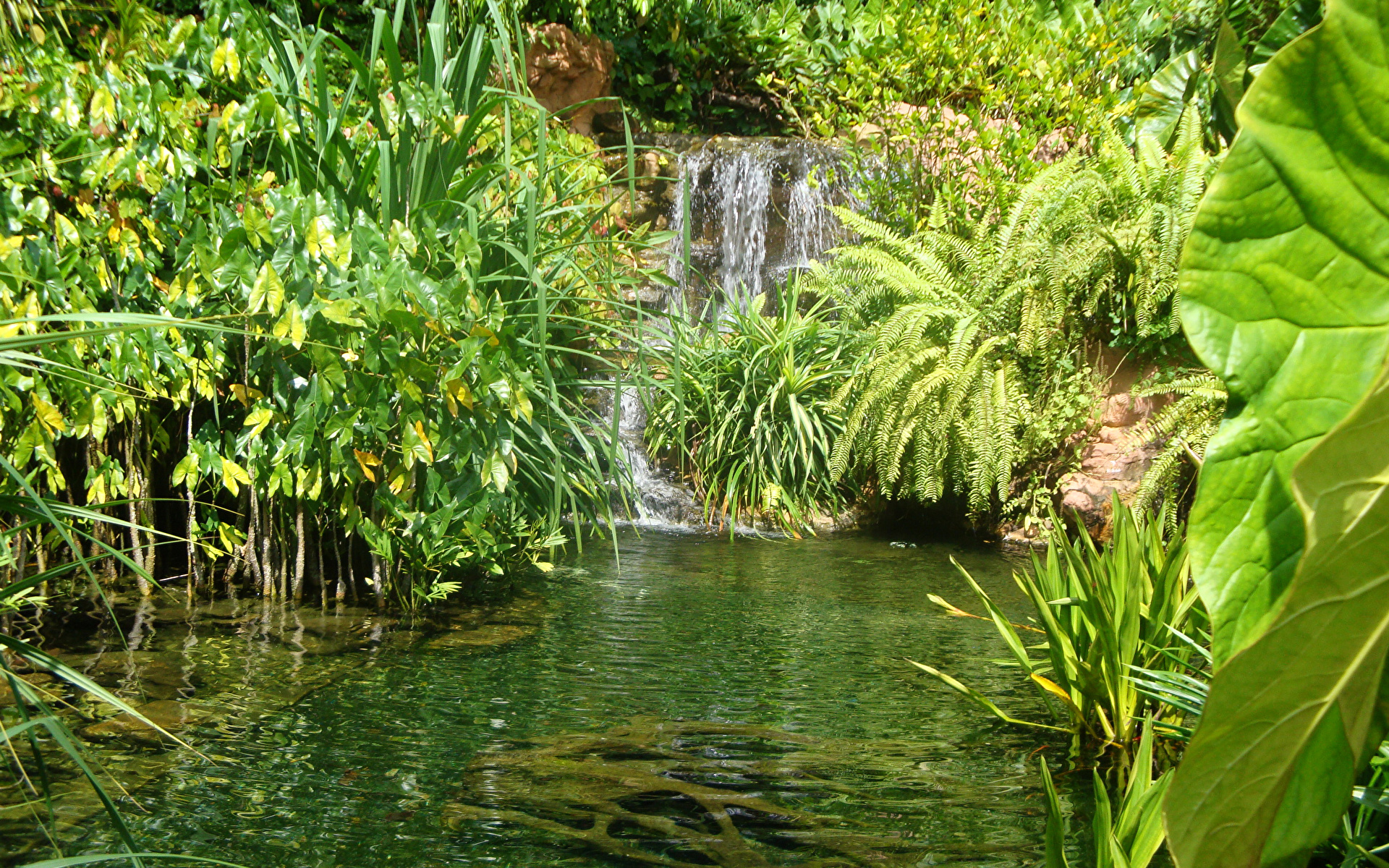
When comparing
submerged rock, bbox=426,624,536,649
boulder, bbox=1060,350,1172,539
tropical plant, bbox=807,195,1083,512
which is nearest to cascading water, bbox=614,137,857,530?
tropical plant, bbox=807,195,1083,512

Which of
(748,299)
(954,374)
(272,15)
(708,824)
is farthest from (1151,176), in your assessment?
(708,824)

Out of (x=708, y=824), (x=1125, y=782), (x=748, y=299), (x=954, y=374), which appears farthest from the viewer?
(x=748, y=299)

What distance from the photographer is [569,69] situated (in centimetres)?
967

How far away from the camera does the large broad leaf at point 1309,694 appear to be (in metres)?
0.46

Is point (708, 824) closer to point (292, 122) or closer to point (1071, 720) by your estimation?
point (1071, 720)

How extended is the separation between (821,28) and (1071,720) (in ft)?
32.2

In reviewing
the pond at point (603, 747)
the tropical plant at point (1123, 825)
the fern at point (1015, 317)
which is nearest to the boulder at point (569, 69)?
the fern at point (1015, 317)

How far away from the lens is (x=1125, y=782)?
230 cm

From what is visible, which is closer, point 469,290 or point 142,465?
point 469,290

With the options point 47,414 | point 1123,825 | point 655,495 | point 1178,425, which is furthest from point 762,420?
point 1123,825

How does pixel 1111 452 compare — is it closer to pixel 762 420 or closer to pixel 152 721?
pixel 762 420

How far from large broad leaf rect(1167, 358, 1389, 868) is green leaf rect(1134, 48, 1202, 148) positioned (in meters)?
8.02

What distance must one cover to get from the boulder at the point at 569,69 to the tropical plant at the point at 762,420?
3.26 meters

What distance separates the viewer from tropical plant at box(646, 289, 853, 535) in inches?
267
